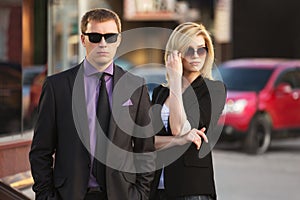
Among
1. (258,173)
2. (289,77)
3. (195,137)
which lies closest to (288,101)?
(289,77)

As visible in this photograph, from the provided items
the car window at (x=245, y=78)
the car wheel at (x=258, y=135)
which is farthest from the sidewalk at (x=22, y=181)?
the car window at (x=245, y=78)

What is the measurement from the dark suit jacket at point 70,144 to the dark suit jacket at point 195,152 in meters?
0.41

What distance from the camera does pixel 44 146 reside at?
3492 mm

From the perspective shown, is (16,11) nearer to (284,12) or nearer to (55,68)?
(55,68)

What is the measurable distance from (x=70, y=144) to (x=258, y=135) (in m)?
9.99

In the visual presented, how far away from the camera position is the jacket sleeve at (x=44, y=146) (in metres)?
3.47

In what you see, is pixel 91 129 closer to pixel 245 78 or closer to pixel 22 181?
pixel 22 181

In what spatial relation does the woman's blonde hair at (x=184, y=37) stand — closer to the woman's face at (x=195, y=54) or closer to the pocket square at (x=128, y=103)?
the woman's face at (x=195, y=54)

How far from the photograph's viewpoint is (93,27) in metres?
3.54

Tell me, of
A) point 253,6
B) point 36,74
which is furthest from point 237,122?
point 253,6

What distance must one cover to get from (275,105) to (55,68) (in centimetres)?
612

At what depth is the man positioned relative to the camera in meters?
3.46

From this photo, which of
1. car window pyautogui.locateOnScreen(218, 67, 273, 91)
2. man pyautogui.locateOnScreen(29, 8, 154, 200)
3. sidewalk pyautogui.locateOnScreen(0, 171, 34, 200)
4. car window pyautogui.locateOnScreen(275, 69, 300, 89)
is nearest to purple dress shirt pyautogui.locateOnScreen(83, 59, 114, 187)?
man pyautogui.locateOnScreen(29, 8, 154, 200)

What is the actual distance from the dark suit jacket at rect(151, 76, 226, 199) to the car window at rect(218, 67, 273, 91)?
31.0 feet
